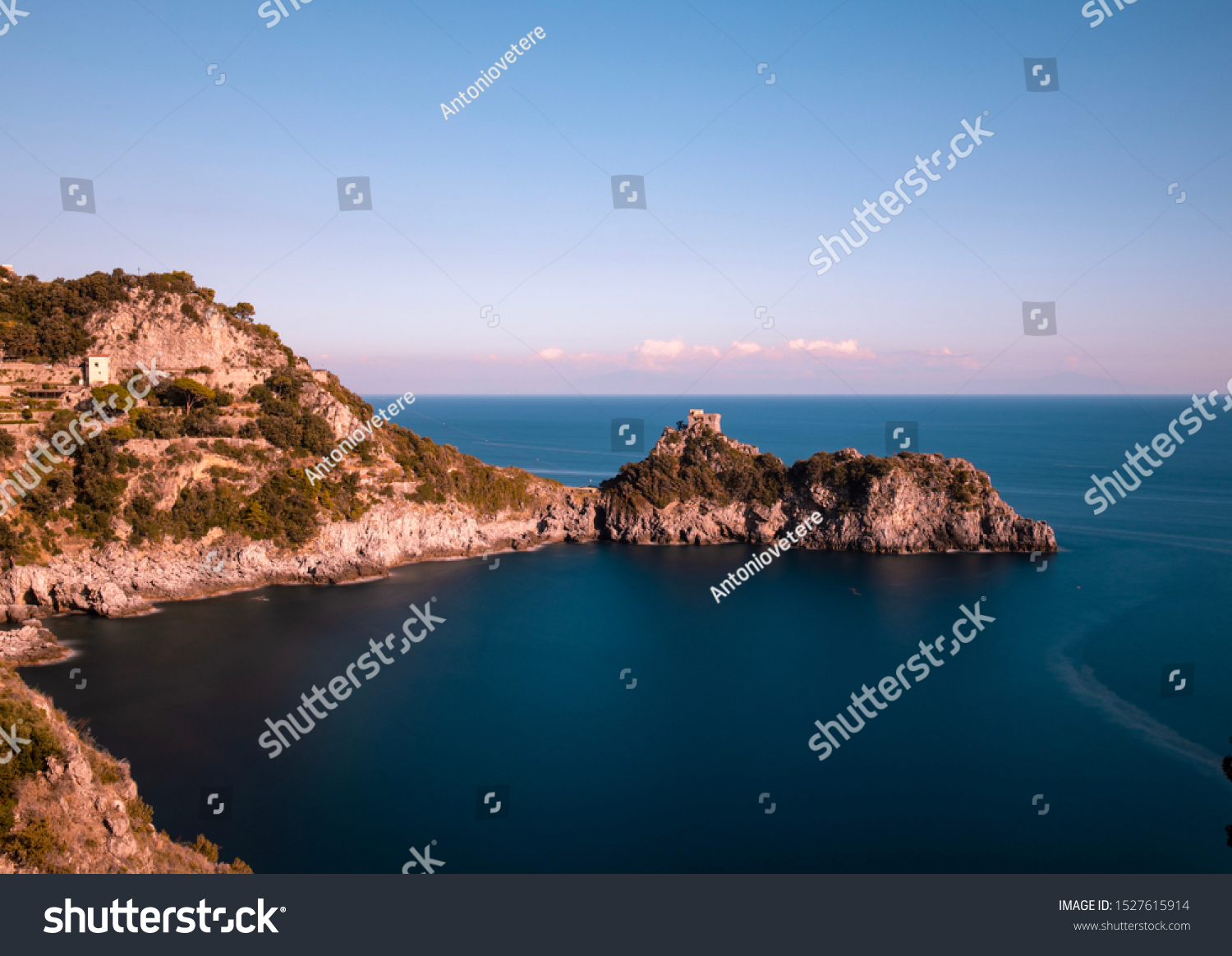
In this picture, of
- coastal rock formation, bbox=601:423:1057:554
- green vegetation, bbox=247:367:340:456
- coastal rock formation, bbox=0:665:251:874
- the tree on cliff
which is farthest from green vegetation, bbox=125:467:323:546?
coastal rock formation, bbox=0:665:251:874

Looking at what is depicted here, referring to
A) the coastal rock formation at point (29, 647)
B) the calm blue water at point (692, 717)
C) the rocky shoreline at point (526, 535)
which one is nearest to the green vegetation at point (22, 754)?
the calm blue water at point (692, 717)

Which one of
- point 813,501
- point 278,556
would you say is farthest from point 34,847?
point 813,501

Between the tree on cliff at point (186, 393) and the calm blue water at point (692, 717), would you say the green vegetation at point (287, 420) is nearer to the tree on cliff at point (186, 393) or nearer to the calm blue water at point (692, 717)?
the tree on cliff at point (186, 393)

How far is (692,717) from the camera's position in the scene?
26609 millimetres

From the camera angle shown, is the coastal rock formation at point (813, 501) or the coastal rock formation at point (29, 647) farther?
the coastal rock formation at point (813, 501)

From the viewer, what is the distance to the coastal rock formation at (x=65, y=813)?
37.1 feet

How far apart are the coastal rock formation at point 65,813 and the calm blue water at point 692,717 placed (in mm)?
5469

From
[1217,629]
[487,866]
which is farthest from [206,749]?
[1217,629]

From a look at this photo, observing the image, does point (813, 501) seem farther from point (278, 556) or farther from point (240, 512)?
point (240, 512)

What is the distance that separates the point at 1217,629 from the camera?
34.8 meters

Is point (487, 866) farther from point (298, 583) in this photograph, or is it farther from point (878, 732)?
point (298, 583)

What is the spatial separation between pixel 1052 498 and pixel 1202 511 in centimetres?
1142

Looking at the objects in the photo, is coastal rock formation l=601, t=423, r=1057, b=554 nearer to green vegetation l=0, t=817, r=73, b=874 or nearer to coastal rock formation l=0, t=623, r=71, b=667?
coastal rock formation l=0, t=623, r=71, b=667

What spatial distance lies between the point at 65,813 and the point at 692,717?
1938 centimetres
